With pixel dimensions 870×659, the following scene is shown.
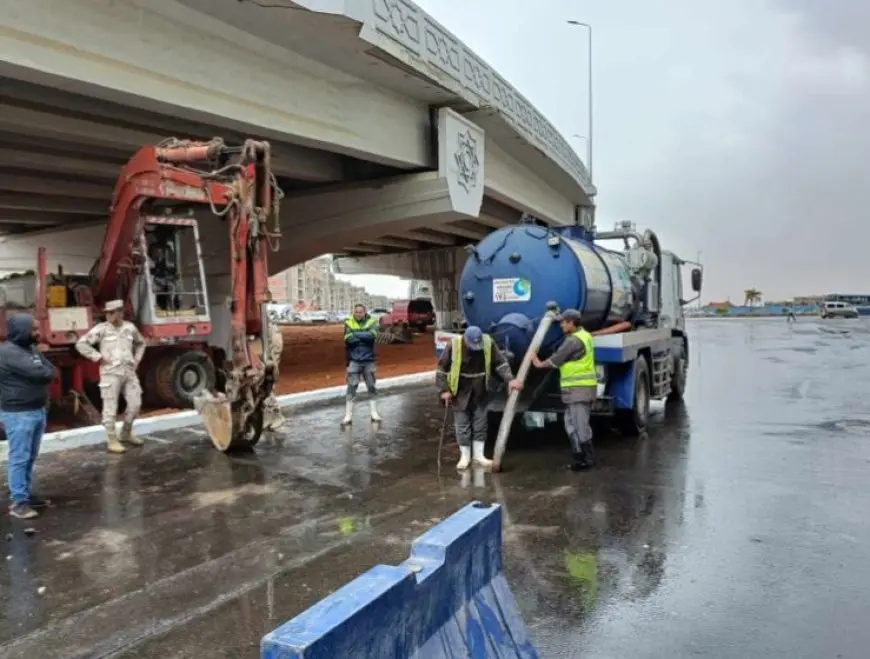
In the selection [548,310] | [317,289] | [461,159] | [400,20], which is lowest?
[548,310]

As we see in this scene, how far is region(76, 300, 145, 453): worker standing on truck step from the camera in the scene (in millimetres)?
9352

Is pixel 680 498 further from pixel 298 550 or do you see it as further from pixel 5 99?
pixel 5 99

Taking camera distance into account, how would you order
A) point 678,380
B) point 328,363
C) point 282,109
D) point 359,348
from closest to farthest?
point 359,348, point 282,109, point 678,380, point 328,363

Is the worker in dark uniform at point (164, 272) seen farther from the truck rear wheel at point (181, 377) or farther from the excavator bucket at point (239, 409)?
the excavator bucket at point (239, 409)

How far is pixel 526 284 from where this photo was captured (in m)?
9.41

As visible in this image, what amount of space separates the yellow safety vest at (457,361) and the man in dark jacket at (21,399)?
3.99 metres

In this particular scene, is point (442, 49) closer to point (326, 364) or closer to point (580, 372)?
point (580, 372)

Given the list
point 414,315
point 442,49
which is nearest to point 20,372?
point 442,49

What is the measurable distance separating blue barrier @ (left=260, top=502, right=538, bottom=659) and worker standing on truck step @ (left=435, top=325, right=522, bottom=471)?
461 centimetres

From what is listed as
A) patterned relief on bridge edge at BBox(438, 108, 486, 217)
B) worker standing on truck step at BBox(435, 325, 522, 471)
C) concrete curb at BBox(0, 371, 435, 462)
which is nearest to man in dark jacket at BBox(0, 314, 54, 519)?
concrete curb at BBox(0, 371, 435, 462)

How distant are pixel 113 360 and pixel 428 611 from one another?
7595mm

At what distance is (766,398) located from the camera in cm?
1449

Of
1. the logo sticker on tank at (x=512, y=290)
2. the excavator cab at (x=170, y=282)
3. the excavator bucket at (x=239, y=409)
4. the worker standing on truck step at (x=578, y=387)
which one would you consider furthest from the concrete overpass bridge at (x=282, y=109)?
the worker standing on truck step at (x=578, y=387)

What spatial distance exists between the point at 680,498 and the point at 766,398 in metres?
8.37
